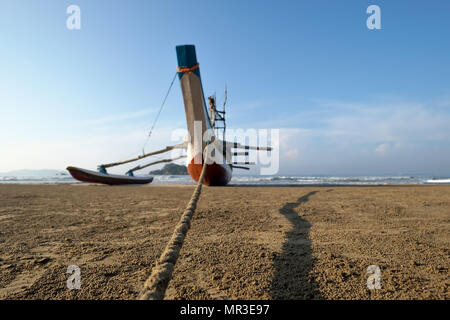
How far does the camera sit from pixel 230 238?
10.8ft

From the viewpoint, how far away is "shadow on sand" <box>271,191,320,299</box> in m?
1.83

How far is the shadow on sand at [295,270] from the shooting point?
6.02 feet

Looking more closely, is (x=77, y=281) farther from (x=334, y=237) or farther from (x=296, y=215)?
(x=296, y=215)

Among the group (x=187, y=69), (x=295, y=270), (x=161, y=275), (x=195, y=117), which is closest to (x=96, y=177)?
(x=195, y=117)

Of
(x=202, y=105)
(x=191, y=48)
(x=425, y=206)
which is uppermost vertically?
(x=191, y=48)

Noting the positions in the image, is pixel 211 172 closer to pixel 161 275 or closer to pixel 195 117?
pixel 195 117

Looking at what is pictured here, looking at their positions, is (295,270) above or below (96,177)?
above

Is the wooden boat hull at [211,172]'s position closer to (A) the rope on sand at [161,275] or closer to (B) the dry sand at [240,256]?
(B) the dry sand at [240,256]

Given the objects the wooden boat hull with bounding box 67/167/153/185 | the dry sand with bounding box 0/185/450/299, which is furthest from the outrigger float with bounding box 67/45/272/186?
the dry sand with bounding box 0/185/450/299

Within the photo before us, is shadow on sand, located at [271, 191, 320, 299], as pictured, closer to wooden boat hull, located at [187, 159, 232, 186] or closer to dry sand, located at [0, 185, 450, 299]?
dry sand, located at [0, 185, 450, 299]

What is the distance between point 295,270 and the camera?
2.24 m

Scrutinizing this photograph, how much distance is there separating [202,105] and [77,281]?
464 inches

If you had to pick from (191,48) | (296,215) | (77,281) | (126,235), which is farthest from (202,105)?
(77,281)

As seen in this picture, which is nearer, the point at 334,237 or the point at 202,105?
the point at 334,237
